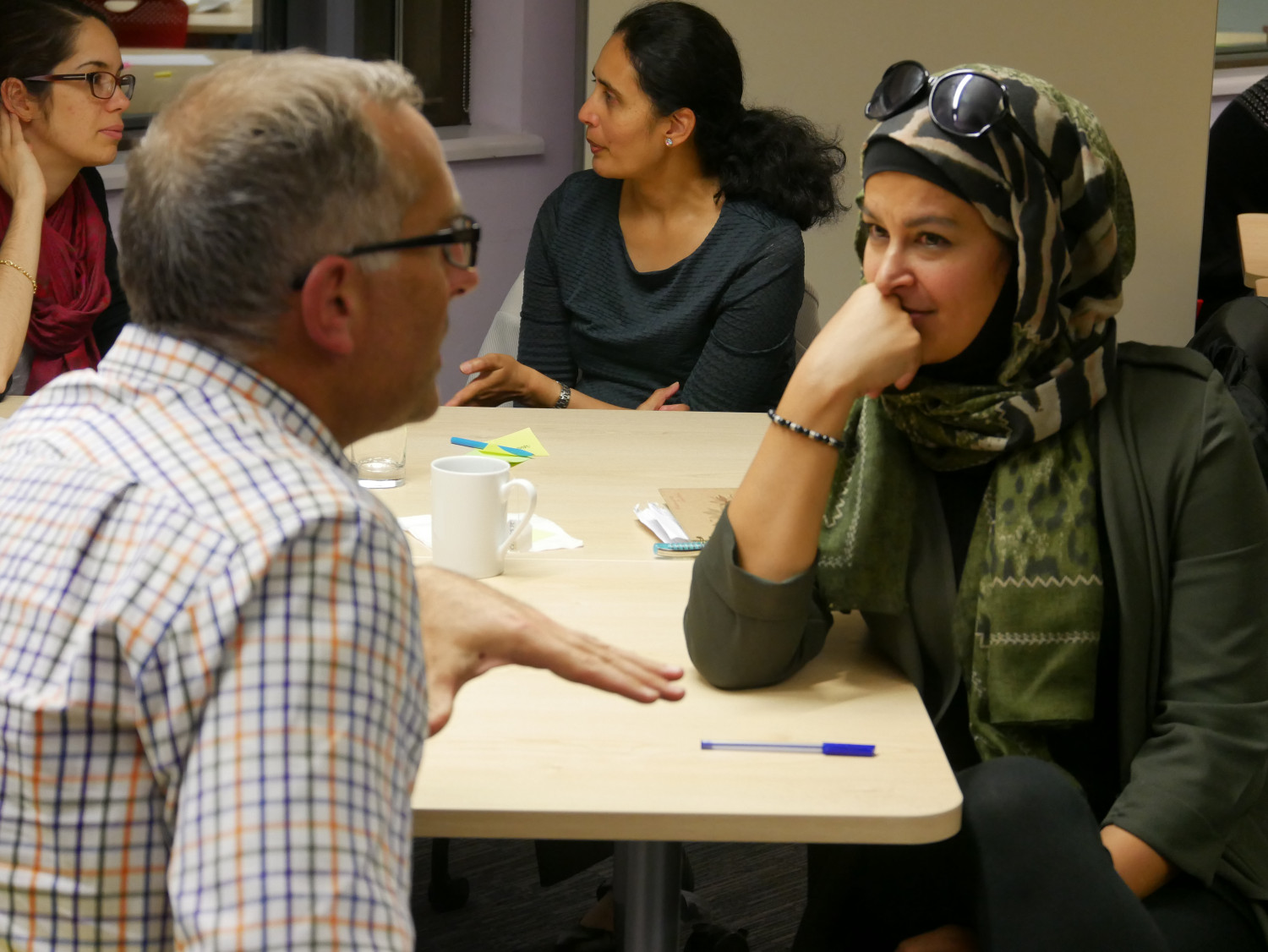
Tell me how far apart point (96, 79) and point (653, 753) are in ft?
6.59

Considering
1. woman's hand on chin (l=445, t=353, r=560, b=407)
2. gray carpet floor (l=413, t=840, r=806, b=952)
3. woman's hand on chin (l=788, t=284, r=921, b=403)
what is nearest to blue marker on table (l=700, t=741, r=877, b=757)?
woman's hand on chin (l=788, t=284, r=921, b=403)

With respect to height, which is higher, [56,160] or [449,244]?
[449,244]

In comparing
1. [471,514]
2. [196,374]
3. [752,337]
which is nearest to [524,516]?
[471,514]

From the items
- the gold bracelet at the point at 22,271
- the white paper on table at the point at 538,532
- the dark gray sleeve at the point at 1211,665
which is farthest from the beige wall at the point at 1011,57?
the dark gray sleeve at the point at 1211,665

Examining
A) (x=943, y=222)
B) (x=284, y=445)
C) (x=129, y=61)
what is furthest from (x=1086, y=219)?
(x=129, y=61)

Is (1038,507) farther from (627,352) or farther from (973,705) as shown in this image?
(627,352)

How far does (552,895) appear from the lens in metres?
2.30

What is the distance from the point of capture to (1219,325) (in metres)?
1.98

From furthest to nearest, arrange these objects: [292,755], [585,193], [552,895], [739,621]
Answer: [585,193], [552,895], [739,621], [292,755]

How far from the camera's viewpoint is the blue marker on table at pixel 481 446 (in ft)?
6.43

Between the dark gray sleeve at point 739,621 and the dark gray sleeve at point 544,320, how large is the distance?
57.6 inches

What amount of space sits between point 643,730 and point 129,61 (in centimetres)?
293

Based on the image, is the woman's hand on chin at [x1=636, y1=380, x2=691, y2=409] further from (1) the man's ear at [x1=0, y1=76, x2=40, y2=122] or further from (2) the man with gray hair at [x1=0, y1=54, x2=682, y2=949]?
(2) the man with gray hair at [x1=0, y1=54, x2=682, y2=949]

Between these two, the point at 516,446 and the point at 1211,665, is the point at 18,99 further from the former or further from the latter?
the point at 1211,665
